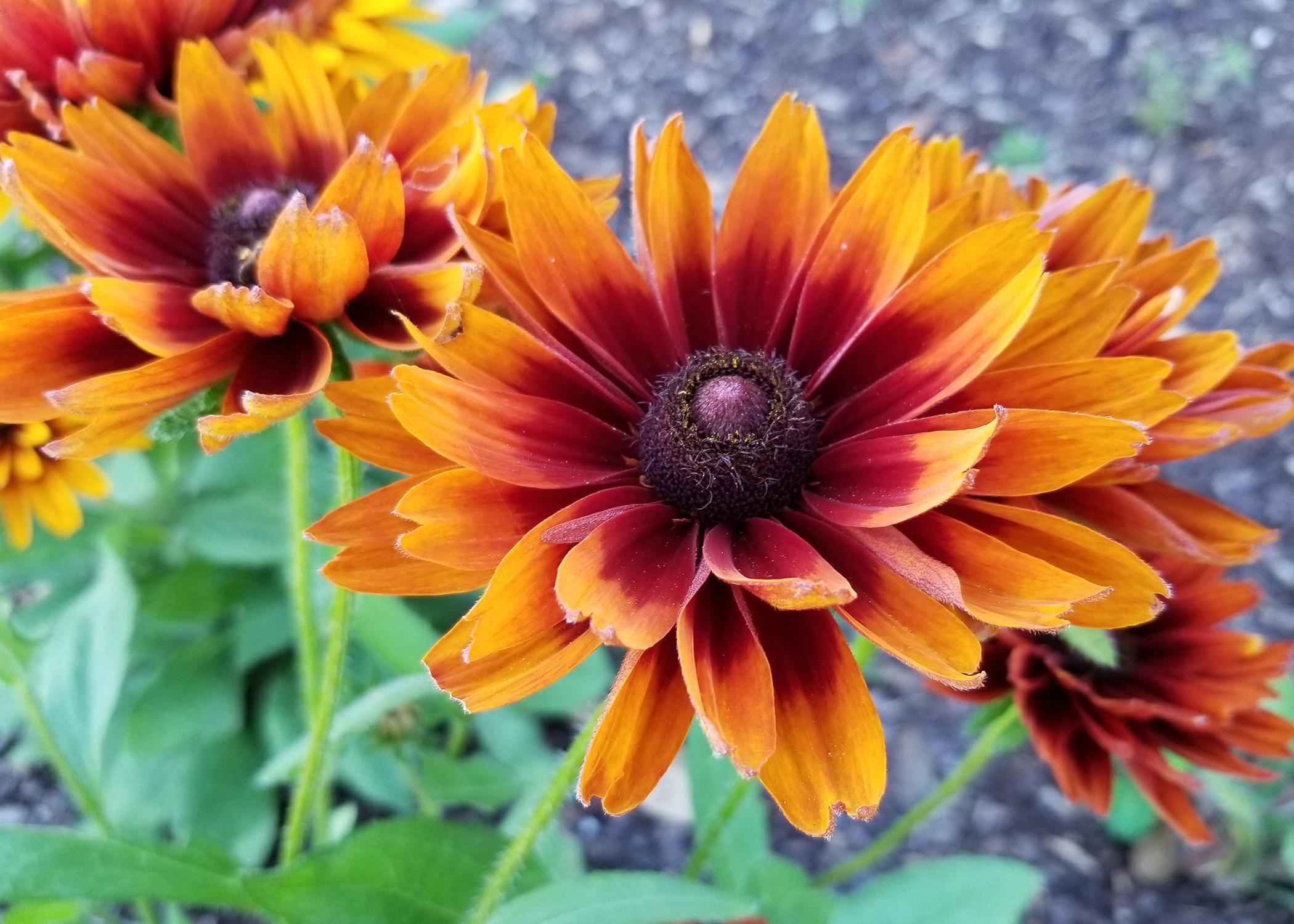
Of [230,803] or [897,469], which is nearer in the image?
[897,469]

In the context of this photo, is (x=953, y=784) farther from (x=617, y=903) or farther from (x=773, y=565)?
(x=773, y=565)

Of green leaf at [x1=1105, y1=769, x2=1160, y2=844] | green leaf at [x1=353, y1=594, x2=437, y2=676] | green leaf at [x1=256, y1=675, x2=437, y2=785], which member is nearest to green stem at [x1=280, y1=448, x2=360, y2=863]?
green leaf at [x1=256, y1=675, x2=437, y2=785]

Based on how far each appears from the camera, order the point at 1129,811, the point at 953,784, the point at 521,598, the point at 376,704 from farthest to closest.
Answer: the point at 1129,811, the point at 953,784, the point at 376,704, the point at 521,598

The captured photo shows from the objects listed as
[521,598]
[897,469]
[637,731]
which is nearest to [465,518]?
[521,598]

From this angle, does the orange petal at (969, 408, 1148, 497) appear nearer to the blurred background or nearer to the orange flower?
the orange flower

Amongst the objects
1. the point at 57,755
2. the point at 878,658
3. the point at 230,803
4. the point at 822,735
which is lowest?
the point at 878,658

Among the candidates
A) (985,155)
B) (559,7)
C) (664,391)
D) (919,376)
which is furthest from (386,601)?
(559,7)

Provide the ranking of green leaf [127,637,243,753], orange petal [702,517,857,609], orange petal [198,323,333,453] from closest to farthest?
1. orange petal [702,517,857,609]
2. orange petal [198,323,333,453]
3. green leaf [127,637,243,753]
